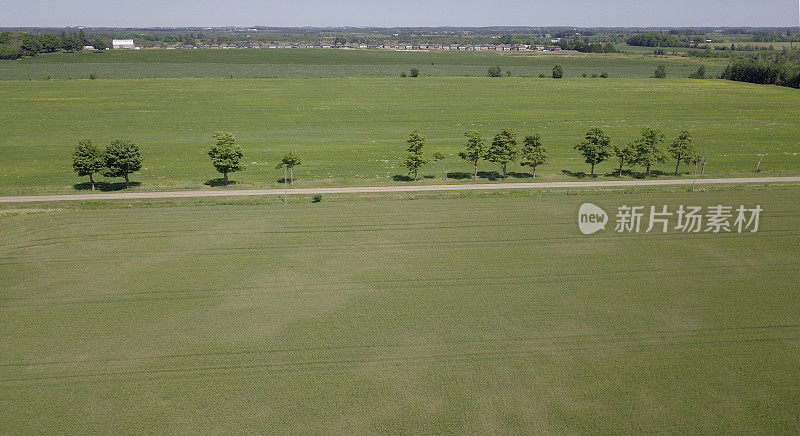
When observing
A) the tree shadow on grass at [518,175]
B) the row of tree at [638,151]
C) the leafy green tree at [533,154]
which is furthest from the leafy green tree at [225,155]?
the row of tree at [638,151]

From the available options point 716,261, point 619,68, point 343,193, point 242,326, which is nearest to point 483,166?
point 343,193

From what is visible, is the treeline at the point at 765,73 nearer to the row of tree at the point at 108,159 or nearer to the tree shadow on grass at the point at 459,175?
the tree shadow on grass at the point at 459,175

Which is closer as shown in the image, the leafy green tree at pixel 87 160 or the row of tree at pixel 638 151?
the leafy green tree at pixel 87 160

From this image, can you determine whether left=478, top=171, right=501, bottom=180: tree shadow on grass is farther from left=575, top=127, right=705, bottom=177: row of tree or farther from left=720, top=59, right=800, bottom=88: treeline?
left=720, top=59, right=800, bottom=88: treeline

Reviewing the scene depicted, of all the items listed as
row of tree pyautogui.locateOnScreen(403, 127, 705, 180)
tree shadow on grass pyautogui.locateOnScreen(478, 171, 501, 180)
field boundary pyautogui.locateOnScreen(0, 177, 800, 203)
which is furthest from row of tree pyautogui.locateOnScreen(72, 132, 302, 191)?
tree shadow on grass pyautogui.locateOnScreen(478, 171, 501, 180)

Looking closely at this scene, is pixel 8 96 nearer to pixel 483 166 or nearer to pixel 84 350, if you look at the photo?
pixel 483 166

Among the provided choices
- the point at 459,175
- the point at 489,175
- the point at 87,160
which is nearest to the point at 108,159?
the point at 87,160
